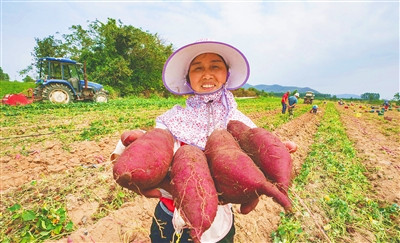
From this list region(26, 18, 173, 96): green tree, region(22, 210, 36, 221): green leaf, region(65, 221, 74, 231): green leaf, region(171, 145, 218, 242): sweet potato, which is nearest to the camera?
region(171, 145, 218, 242): sweet potato

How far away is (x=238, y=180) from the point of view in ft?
3.02

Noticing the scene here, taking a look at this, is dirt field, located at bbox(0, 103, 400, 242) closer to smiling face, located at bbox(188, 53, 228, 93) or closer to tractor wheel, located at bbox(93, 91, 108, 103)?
smiling face, located at bbox(188, 53, 228, 93)

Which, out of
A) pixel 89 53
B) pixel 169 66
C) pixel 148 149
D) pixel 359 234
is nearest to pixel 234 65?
pixel 169 66

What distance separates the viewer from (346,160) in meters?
5.73

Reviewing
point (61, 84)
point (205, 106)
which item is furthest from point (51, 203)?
point (61, 84)

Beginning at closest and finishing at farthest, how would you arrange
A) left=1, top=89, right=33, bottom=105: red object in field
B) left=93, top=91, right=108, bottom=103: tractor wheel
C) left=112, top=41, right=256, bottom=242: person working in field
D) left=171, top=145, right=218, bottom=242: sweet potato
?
1. left=171, top=145, right=218, bottom=242: sweet potato
2. left=112, top=41, right=256, bottom=242: person working in field
3. left=1, top=89, right=33, bottom=105: red object in field
4. left=93, top=91, right=108, bottom=103: tractor wheel

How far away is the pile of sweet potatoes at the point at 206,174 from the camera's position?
90cm

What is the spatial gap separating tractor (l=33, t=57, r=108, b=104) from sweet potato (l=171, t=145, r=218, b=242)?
13.9 meters

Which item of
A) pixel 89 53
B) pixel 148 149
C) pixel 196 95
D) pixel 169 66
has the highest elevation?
pixel 89 53

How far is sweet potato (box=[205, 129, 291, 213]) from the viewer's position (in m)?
0.92

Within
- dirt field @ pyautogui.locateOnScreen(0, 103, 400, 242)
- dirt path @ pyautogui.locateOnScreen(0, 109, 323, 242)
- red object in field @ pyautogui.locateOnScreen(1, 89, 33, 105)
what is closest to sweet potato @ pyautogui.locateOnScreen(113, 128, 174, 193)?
dirt field @ pyautogui.locateOnScreen(0, 103, 400, 242)

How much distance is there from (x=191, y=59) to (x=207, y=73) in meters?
0.21

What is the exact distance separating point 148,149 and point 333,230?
10.4 feet

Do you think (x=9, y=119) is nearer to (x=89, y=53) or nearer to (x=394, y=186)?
(x=394, y=186)
